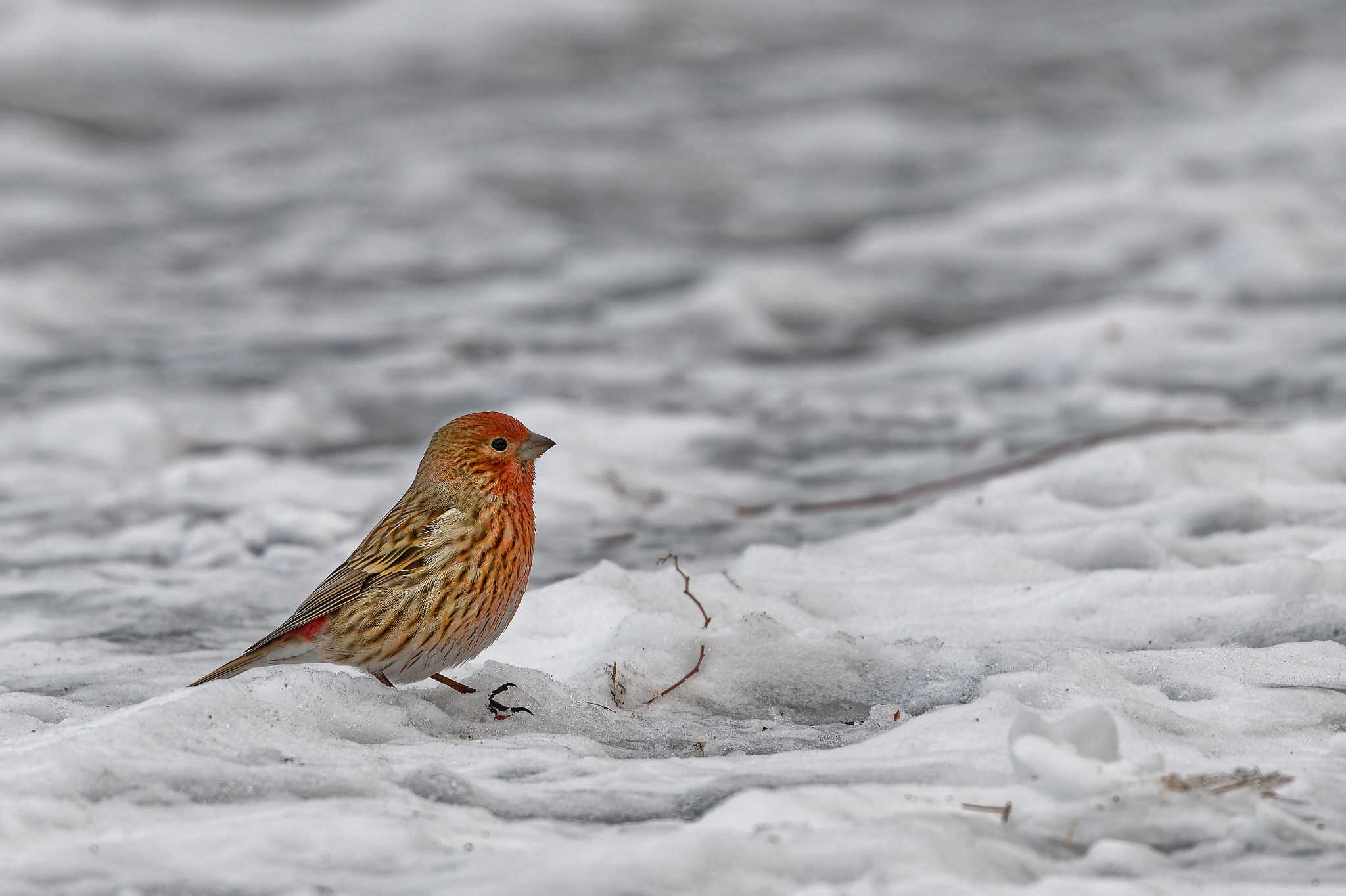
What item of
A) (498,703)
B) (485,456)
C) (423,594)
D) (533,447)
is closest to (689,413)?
(533,447)

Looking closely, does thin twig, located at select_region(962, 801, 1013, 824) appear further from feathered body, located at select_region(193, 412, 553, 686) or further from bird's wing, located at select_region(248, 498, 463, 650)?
bird's wing, located at select_region(248, 498, 463, 650)

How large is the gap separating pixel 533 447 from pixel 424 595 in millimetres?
623

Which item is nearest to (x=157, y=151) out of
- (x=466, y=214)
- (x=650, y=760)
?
(x=466, y=214)

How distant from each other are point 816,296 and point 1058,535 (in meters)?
4.51

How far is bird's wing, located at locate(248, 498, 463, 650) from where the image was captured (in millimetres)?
3633

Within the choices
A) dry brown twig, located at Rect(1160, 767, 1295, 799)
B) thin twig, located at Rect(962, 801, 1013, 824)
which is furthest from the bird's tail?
dry brown twig, located at Rect(1160, 767, 1295, 799)

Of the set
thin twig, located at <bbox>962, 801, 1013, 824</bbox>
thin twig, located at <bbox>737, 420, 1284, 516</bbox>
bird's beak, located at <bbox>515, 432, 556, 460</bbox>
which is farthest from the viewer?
thin twig, located at <bbox>737, 420, 1284, 516</bbox>

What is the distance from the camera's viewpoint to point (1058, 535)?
475 cm

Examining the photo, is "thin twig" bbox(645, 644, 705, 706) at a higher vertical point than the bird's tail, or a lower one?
lower

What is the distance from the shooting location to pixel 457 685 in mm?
3598

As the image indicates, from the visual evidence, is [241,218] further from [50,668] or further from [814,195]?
[50,668]

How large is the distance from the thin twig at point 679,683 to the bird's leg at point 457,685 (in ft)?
1.41

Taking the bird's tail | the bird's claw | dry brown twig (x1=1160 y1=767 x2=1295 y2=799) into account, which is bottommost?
dry brown twig (x1=1160 y1=767 x2=1295 y2=799)

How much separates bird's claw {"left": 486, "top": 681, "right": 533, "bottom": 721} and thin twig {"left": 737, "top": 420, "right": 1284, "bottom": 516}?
2387 mm
